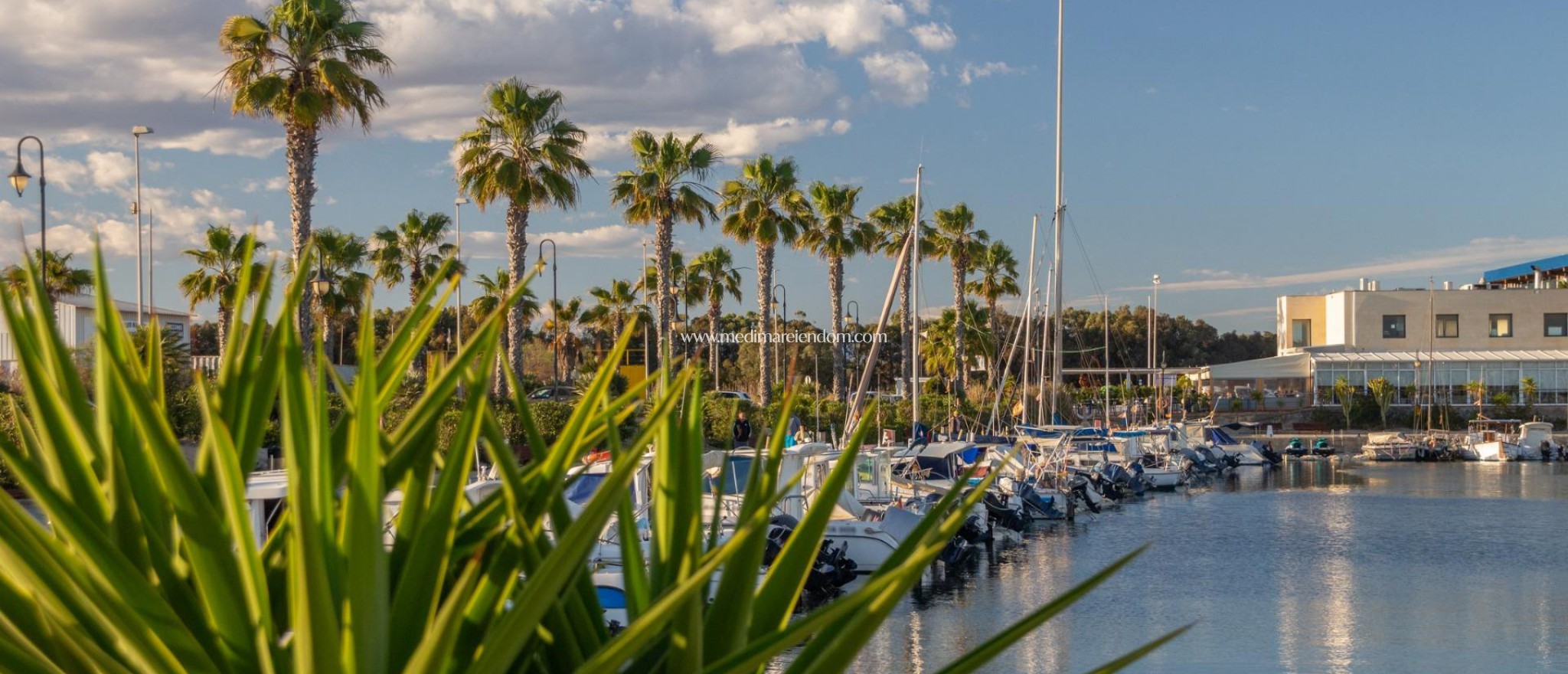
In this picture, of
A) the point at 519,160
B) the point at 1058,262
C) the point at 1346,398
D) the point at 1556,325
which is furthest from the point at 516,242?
the point at 1556,325

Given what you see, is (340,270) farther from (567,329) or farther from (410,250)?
(567,329)

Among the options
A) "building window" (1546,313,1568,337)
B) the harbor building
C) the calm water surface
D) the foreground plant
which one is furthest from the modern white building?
"building window" (1546,313,1568,337)

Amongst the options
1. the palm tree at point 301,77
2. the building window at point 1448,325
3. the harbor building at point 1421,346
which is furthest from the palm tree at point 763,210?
the building window at point 1448,325

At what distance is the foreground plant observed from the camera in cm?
203

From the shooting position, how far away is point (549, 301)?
237 ft

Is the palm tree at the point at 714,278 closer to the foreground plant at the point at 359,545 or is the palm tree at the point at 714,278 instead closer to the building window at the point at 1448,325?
the building window at the point at 1448,325

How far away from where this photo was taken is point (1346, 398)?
69.4 metres

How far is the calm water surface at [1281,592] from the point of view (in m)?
18.9

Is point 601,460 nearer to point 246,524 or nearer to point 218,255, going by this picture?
point 246,524

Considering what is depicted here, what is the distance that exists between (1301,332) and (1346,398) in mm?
15782

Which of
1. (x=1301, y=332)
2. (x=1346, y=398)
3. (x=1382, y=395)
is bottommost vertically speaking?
Answer: (x=1346, y=398)

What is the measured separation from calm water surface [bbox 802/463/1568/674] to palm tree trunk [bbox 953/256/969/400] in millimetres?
16648

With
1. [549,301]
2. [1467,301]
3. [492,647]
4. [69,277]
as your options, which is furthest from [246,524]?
[1467,301]

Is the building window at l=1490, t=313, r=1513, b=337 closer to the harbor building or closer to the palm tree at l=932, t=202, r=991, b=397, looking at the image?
the harbor building
